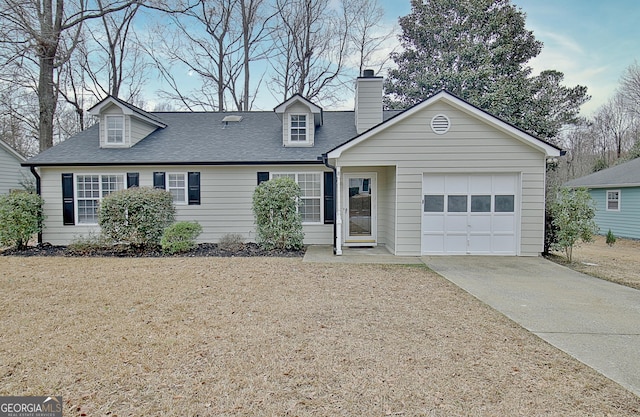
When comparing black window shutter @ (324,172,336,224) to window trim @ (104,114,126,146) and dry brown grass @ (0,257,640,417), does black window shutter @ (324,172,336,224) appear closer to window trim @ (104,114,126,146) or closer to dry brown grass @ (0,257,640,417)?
dry brown grass @ (0,257,640,417)

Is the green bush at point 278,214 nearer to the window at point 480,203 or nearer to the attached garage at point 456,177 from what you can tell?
the attached garage at point 456,177

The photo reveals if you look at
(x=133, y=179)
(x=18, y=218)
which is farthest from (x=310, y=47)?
(x=18, y=218)

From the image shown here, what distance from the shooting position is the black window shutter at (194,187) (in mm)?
11062

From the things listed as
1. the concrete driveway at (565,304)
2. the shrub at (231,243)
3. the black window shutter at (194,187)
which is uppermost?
the black window shutter at (194,187)

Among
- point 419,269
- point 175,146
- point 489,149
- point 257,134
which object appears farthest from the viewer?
point 257,134

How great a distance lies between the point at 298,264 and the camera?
827 centimetres

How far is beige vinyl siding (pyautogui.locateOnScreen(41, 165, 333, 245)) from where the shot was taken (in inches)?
436

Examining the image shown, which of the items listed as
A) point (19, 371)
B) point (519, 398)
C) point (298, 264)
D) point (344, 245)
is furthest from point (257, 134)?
point (519, 398)

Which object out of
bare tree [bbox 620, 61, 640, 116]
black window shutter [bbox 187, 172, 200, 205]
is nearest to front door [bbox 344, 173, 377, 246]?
black window shutter [bbox 187, 172, 200, 205]

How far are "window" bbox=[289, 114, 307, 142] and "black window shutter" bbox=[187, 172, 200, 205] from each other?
3513 mm

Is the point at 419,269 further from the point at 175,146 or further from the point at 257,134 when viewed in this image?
the point at 175,146

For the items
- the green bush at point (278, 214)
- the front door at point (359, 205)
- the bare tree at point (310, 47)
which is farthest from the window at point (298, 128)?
the bare tree at point (310, 47)

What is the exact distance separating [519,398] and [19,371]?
465cm

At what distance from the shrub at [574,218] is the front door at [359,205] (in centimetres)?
500
